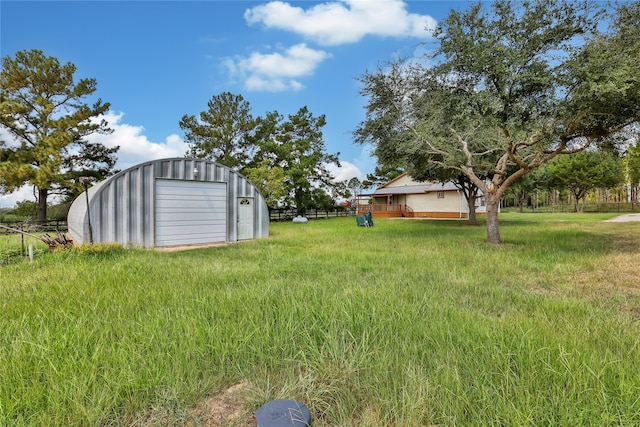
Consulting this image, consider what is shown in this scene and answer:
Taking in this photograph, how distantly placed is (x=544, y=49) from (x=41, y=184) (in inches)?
978

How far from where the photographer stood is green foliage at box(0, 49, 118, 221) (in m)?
17.9

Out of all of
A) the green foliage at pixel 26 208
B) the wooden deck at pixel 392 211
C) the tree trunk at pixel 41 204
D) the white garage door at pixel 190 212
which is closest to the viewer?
the white garage door at pixel 190 212

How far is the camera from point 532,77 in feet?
24.7

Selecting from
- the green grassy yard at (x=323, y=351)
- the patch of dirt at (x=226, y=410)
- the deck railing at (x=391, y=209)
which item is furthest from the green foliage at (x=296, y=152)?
the patch of dirt at (x=226, y=410)

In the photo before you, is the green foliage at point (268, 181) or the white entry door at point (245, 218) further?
the green foliage at point (268, 181)

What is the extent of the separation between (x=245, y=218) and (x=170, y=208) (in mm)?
3069

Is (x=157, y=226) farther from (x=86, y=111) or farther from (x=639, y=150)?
(x=639, y=150)

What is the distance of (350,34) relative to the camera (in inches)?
380

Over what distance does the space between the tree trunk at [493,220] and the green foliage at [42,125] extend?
76.7 ft

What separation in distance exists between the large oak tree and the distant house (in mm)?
18742

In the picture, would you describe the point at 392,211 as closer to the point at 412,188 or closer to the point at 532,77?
the point at 412,188

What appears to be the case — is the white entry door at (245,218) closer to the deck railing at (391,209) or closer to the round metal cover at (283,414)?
the round metal cover at (283,414)

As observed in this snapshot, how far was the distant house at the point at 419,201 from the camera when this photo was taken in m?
29.6

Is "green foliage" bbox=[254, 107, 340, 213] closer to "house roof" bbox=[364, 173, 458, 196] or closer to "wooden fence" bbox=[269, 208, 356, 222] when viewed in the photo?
"wooden fence" bbox=[269, 208, 356, 222]
